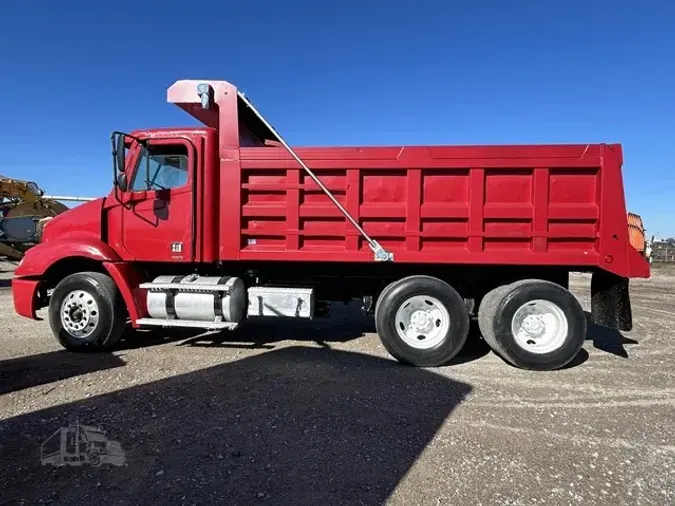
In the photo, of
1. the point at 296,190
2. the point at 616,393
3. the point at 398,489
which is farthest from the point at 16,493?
the point at 616,393

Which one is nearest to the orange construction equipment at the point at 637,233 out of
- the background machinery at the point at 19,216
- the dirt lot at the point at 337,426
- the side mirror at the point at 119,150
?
the dirt lot at the point at 337,426

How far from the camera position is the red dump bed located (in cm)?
477

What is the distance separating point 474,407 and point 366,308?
2.17 metres

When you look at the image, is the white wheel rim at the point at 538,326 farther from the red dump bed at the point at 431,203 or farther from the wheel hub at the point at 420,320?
the wheel hub at the point at 420,320

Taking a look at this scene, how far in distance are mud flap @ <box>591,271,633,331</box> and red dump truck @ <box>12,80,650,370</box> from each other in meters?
0.02

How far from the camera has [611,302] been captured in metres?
5.07

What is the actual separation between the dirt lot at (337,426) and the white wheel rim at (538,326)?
339 mm

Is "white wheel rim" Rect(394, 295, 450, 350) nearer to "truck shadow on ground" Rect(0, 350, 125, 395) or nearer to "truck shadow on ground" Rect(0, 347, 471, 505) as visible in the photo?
"truck shadow on ground" Rect(0, 347, 471, 505)

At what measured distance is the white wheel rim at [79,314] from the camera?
211 inches

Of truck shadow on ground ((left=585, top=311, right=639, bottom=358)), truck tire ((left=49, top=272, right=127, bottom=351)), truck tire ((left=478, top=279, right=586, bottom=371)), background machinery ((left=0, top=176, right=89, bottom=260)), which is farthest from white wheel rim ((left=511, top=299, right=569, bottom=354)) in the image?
background machinery ((left=0, top=176, right=89, bottom=260))

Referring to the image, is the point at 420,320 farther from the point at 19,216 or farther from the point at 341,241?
the point at 19,216

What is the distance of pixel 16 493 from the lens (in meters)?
2.40

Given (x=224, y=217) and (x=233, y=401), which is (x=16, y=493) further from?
(x=224, y=217)

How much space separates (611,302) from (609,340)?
1.66 metres
